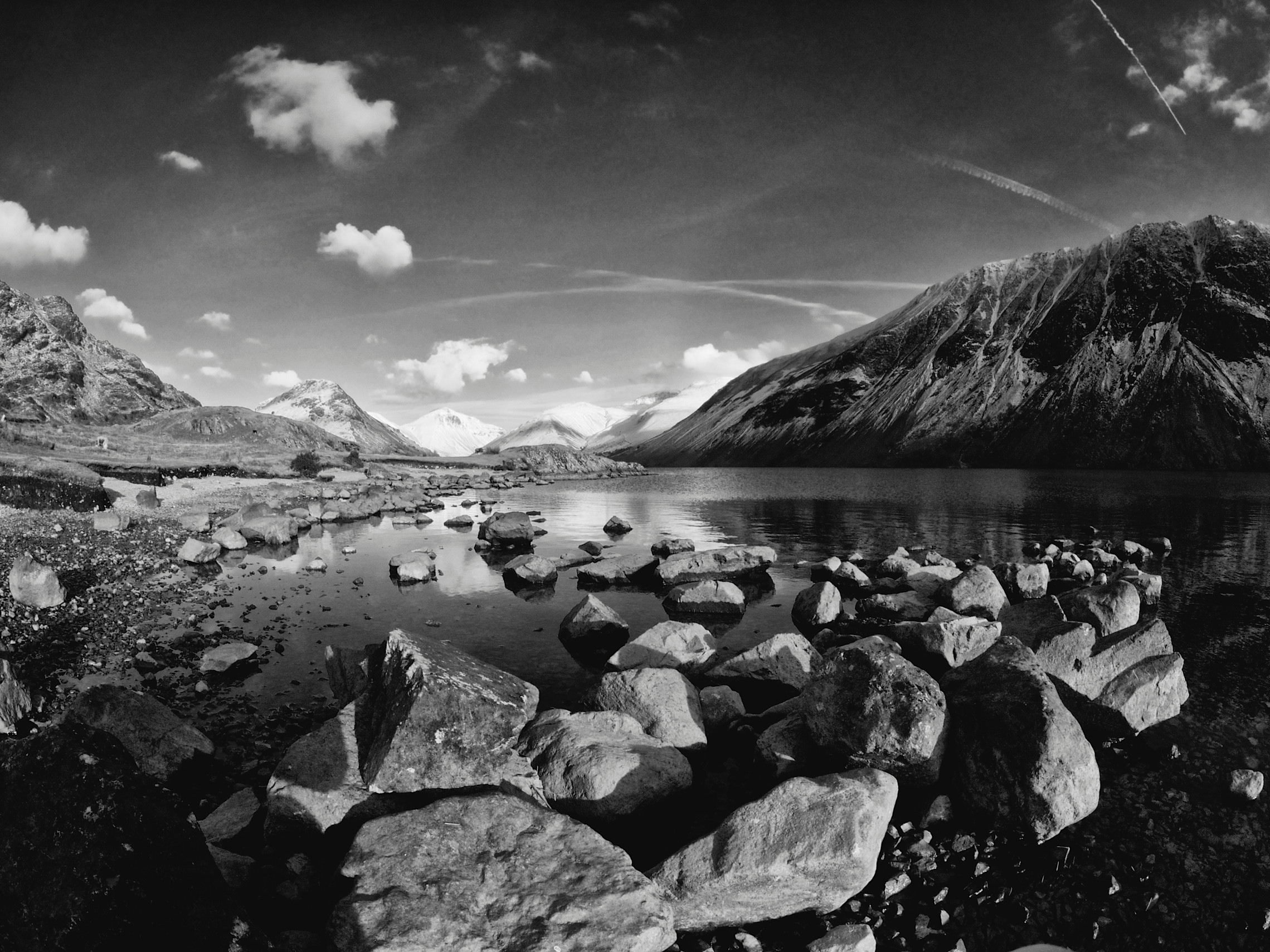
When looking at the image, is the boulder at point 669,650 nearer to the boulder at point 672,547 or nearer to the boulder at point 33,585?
the boulder at point 672,547

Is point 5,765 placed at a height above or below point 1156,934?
above

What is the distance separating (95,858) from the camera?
6363 mm

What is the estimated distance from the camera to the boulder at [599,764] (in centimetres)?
1195

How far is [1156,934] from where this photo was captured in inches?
379

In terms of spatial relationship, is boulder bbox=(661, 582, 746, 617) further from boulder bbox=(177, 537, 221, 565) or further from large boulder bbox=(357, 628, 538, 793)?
boulder bbox=(177, 537, 221, 565)

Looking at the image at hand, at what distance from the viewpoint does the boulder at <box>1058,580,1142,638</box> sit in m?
21.6

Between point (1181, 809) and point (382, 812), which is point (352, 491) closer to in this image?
point (382, 812)

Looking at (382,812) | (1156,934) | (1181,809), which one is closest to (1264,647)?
(1181,809)

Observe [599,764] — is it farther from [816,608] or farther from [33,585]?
[33,585]

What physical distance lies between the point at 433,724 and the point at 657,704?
228 inches

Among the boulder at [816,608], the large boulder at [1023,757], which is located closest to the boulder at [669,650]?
the boulder at [816,608]

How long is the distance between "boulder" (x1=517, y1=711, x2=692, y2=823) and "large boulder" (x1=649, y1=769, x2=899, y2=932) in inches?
87.0

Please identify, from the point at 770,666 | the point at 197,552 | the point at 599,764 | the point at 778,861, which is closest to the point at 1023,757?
the point at 778,861

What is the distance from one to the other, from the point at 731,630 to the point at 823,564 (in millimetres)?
13213
